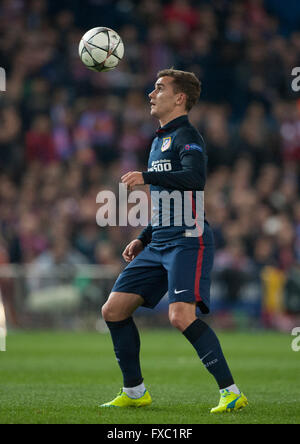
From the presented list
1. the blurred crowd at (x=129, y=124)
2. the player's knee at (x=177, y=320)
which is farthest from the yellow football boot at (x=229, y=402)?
the blurred crowd at (x=129, y=124)

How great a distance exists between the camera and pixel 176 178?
21.0ft

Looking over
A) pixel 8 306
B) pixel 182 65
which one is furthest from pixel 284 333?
pixel 182 65

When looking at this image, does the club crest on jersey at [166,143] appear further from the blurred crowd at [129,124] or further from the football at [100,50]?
the blurred crowd at [129,124]

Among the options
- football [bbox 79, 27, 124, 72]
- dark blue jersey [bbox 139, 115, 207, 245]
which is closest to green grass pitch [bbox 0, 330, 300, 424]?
dark blue jersey [bbox 139, 115, 207, 245]

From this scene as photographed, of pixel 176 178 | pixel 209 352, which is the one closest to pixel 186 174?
pixel 176 178

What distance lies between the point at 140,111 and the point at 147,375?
9.95 m

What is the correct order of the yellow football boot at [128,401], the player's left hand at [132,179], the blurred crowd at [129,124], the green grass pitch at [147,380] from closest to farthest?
the green grass pitch at [147,380] < the player's left hand at [132,179] < the yellow football boot at [128,401] < the blurred crowd at [129,124]

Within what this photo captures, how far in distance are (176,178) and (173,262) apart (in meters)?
0.64

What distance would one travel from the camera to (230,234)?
16688mm

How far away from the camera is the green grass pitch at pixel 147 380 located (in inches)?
241

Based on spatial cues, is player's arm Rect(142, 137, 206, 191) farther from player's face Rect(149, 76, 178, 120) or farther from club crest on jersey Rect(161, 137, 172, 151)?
player's face Rect(149, 76, 178, 120)

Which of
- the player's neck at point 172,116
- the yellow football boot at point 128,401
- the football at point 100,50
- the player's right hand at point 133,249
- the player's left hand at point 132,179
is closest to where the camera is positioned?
the player's left hand at point 132,179

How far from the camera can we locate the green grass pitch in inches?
241
